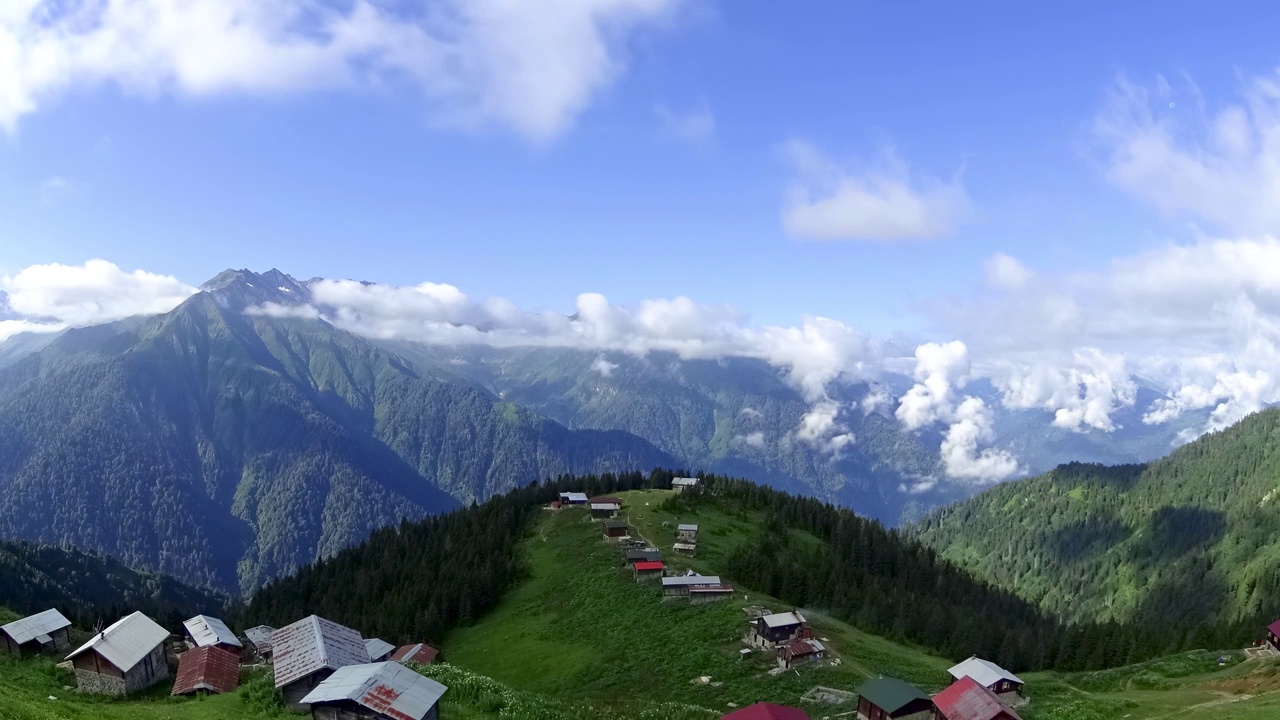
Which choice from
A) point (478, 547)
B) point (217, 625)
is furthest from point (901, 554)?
point (217, 625)

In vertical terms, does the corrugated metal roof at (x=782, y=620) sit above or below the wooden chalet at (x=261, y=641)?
above

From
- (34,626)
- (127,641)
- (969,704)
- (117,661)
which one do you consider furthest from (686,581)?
(34,626)

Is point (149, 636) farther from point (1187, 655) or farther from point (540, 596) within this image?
point (1187, 655)

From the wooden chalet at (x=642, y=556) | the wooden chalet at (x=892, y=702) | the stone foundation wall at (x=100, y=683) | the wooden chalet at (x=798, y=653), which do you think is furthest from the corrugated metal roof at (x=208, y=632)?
the wooden chalet at (x=892, y=702)

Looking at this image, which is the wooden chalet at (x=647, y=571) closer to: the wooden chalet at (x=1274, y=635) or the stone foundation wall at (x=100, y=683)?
the stone foundation wall at (x=100, y=683)

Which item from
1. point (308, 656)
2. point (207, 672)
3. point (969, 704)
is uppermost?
point (308, 656)

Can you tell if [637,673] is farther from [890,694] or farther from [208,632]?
[208,632]
